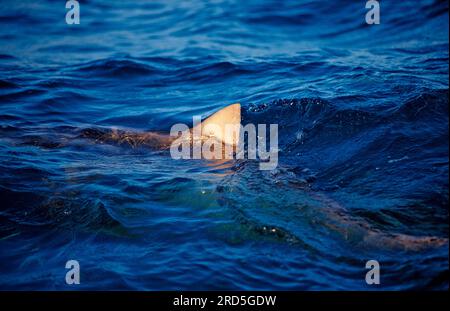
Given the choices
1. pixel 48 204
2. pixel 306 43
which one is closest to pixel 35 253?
pixel 48 204

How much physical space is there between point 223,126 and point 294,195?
1953 mm

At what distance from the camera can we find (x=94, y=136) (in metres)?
7.32

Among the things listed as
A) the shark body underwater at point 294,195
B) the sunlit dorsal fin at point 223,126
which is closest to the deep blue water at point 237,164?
the shark body underwater at point 294,195

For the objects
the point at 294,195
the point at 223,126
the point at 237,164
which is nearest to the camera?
the point at 294,195

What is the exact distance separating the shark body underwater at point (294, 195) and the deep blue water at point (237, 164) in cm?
2

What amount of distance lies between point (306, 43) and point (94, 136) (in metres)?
5.49

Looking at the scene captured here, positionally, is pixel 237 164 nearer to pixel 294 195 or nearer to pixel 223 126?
pixel 223 126

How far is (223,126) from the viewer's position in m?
7.11

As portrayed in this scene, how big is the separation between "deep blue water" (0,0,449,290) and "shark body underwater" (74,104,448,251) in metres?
0.02

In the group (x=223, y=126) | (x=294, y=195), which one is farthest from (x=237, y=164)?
(x=294, y=195)

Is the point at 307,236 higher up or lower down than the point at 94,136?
lower down

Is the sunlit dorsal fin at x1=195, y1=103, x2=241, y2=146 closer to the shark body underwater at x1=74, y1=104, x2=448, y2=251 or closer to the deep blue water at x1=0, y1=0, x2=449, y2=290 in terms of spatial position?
the shark body underwater at x1=74, y1=104, x2=448, y2=251

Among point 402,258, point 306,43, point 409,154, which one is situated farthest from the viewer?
point 306,43

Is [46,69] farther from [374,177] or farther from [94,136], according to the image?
[374,177]
